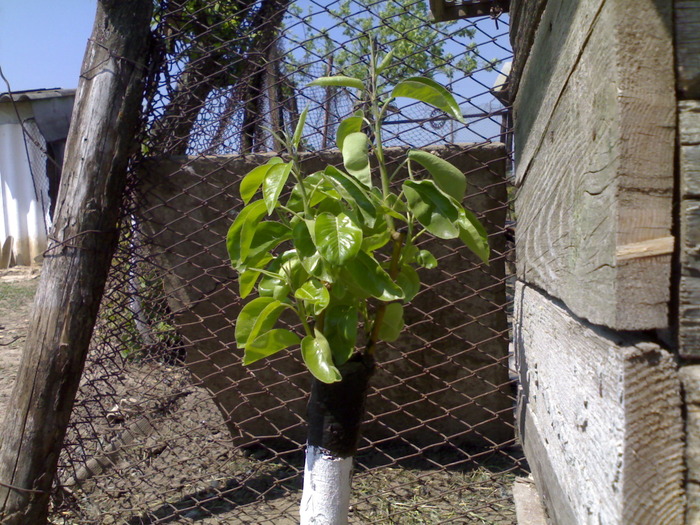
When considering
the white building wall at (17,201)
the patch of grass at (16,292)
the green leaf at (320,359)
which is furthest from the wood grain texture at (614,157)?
the white building wall at (17,201)

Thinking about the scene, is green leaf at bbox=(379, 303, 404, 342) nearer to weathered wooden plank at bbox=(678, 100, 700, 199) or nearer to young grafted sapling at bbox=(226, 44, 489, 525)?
young grafted sapling at bbox=(226, 44, 489, 525)

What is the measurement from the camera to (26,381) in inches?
76.4

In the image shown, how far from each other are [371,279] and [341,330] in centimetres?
15

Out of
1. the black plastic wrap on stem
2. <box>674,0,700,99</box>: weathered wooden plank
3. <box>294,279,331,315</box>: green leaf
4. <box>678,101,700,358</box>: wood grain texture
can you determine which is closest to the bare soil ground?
the black plastic wrap on stem

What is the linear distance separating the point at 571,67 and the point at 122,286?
1.91m

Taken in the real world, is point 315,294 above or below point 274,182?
below

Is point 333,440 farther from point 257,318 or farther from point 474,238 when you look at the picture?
point 474,238

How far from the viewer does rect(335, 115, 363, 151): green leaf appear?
4.12 feet

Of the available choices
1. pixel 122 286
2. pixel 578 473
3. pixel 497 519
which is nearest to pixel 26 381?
pixel 122 286

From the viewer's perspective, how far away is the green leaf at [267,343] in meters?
1.26

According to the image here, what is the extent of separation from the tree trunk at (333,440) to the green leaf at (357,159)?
0.42 metres

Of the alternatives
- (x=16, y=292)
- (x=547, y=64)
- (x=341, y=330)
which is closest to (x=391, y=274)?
(x=341, y=330)

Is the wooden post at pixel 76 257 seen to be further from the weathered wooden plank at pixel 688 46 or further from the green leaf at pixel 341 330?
the weathered wooden plank at pixel 688 46

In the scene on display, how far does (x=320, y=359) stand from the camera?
116 cm
